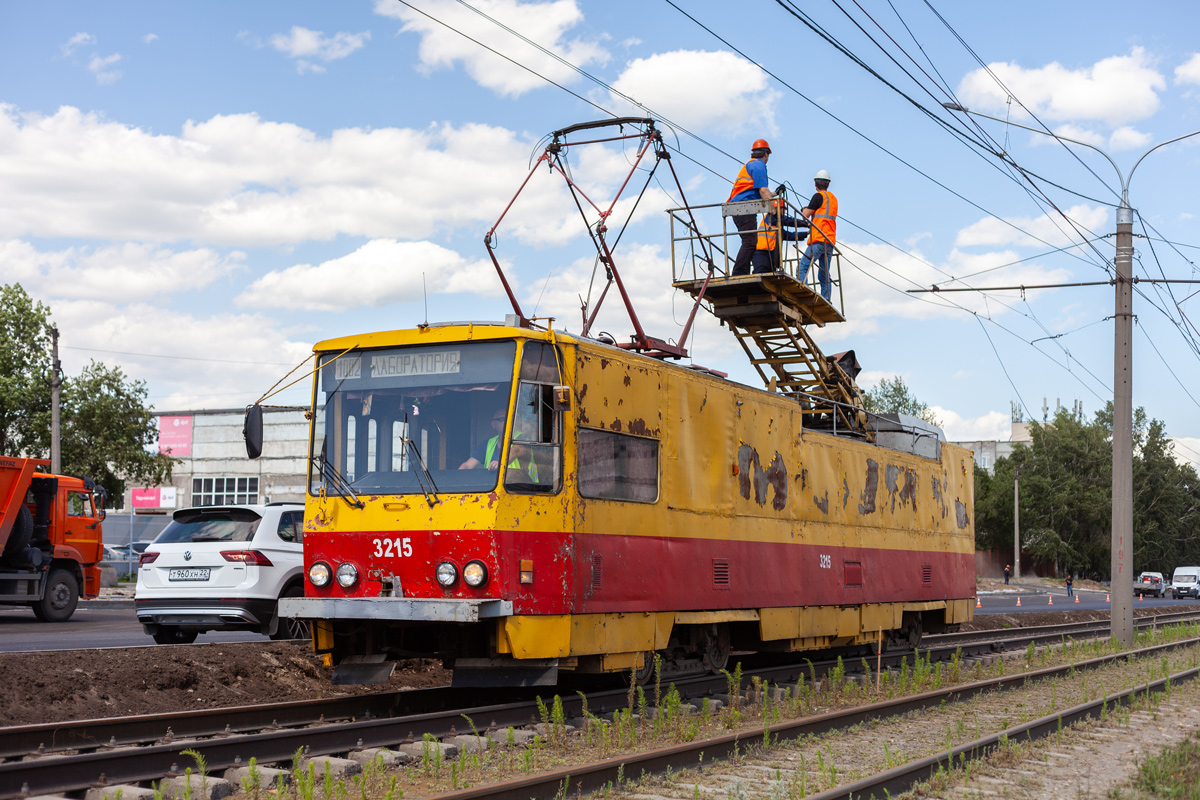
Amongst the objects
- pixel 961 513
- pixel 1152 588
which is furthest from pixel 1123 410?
pixel 1152 588

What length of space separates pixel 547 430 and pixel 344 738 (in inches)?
108

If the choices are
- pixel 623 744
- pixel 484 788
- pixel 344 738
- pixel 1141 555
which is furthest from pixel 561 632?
pixel 1141 555

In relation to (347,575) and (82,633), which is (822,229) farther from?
(82,633)

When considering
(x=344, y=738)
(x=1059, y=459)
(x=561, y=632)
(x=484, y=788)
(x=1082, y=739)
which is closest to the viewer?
(x=484, y=788)

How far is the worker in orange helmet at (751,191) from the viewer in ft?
50.4

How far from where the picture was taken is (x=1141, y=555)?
85.9 meters

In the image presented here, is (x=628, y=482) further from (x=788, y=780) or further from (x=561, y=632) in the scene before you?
(x=788, y=780)

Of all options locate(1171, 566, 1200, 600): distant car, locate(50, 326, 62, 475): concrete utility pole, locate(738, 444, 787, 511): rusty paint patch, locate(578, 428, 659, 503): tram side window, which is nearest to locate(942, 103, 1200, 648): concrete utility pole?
locate(738, 444, 787, 511): rusty paint patch

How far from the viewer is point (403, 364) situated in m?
9.80

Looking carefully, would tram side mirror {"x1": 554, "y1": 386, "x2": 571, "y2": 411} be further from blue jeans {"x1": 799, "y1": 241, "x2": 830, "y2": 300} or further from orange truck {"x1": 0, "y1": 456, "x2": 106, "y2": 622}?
orange truck {"x1": 0, "y1": 456, "x2": 106, "y2": 622}

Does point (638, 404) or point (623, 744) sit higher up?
point (638, 404)

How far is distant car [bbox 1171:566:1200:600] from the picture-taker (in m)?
58.1

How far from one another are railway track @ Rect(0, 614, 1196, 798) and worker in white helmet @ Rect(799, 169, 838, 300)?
7058mm

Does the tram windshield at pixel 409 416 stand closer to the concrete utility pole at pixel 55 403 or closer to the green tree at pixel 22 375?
the concrete utility pole at pixel 55 403
